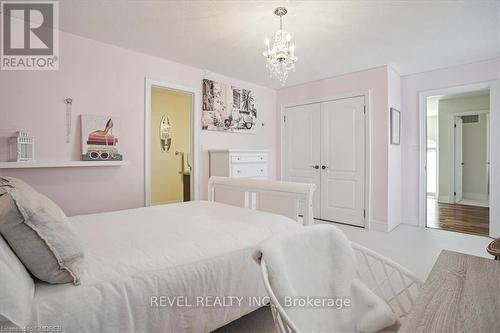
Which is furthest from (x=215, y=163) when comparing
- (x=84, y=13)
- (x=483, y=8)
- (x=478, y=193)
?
(x=478, y=193)

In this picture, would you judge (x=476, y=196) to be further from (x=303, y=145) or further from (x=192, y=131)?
(x=192, y=131)

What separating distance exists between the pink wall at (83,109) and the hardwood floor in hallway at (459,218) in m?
4.51

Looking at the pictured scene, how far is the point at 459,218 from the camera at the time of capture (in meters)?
4.70

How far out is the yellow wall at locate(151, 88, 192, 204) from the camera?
5.60m

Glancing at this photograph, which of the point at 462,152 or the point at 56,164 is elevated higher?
the point at 462,152

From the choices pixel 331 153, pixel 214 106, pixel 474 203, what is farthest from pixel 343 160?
pixel 474 203

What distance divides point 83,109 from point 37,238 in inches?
93.4

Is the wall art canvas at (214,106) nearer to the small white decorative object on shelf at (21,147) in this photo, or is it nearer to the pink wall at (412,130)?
the small white decorative object on shelf at (21,147)

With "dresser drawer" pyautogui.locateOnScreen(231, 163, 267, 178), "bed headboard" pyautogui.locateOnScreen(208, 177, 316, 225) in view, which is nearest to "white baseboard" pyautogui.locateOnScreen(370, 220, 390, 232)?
"dresser drawer" pyautogui.locateOnScreen(231, 163, 267, 178)

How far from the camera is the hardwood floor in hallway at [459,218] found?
404cm

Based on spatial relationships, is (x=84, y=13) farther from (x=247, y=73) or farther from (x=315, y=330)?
(x=315, y=330)

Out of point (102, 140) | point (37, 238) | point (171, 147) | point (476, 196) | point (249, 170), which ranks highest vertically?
point (171, 147)

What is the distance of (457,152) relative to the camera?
631 cm

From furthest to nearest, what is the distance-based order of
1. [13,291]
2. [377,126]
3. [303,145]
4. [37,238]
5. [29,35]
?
[303,145] → [377,126] → [29,35] → [37,238] → [13,291]
